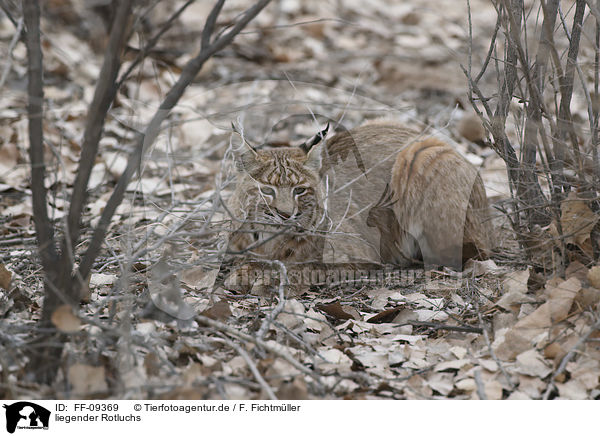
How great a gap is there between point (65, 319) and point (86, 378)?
271 millimetres

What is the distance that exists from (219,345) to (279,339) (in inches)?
12.1

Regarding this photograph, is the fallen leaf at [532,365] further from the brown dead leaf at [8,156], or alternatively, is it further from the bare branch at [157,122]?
the brown dead leaf at [8,156]

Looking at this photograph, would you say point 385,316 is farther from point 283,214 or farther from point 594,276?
point 594,276

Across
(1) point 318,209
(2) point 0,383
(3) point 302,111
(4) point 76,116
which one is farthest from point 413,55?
(2) point 0,383

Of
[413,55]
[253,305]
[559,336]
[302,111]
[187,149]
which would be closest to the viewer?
[559,336]

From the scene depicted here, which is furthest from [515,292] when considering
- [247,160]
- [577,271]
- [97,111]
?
[97,111]

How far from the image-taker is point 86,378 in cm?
264

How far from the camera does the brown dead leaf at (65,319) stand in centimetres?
254

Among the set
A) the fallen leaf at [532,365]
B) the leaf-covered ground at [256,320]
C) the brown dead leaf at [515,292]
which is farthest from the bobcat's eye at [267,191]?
the fallen leaf at [532,365]
